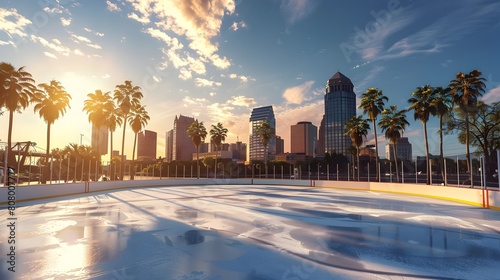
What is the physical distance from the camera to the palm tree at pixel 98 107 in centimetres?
4350

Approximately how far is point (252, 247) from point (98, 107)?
143 ft

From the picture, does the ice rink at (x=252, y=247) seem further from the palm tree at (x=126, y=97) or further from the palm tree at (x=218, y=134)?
the palm tree at (x=218, y=134)

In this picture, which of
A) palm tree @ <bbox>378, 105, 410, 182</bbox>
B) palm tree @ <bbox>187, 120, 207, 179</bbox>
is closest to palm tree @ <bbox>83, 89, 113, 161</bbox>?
Answer: palm tree @ <bbox>187, 120, 207, 179</bbox>

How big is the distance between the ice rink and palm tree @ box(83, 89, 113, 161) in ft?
106

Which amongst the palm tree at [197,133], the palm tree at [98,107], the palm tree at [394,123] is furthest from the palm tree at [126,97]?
the palm tree at [394,123]

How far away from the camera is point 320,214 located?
15211mm

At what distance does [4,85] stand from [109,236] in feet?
99.1

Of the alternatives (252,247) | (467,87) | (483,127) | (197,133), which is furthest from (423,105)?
(197,133)

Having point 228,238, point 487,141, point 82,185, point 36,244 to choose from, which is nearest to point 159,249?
point 228,238

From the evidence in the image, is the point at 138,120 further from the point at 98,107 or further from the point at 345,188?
the point at 345,188

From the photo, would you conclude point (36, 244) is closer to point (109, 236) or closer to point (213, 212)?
point (109, 236)

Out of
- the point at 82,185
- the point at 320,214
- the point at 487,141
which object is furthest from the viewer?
the point at 487,141

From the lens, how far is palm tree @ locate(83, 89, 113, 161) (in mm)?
43500

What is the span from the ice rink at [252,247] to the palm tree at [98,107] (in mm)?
32282
